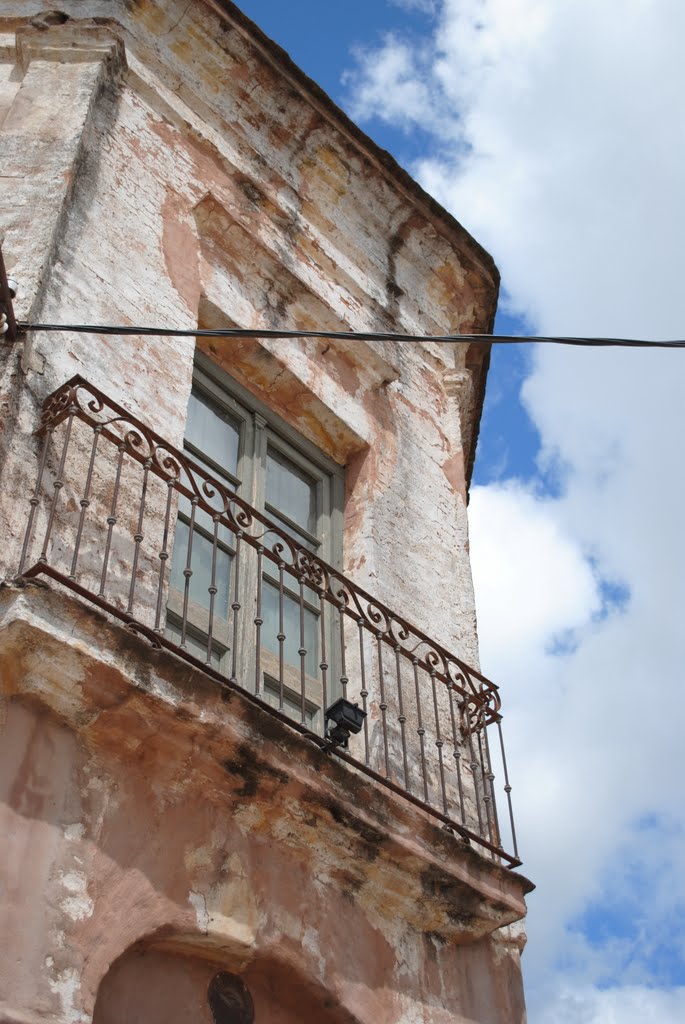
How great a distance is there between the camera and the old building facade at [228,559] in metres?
4.30

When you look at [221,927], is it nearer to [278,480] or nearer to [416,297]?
[278,480]

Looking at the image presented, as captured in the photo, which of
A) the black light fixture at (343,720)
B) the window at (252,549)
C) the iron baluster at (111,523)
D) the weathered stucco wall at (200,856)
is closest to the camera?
the weathered stucco wall at (200,856)

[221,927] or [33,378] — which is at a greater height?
[33,378]

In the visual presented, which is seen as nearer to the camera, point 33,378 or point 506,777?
point 33,378

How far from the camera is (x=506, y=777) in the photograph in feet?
19.5

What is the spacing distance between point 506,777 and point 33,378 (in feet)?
9.06

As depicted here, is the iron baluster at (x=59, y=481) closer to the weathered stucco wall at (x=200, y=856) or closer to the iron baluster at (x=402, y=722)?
the weathered stucco wall at (x=200, y=856)

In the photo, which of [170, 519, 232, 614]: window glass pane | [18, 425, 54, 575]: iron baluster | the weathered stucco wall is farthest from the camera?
[170, 519, 232, 614]: window glass pane

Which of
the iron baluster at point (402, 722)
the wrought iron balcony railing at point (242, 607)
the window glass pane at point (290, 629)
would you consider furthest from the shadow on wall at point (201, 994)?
the window glass pane at point (290, 629)

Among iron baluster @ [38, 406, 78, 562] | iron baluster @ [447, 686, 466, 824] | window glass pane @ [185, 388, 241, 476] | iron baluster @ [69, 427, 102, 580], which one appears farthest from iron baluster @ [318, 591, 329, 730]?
iron baluster @ [38, 406, 78, 562]

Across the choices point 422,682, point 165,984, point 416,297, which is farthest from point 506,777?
point 416,297

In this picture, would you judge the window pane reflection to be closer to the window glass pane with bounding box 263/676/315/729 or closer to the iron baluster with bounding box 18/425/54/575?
the window glass pane with bounding box 263/676/315/729

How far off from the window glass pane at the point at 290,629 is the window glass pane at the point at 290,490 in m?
0.56

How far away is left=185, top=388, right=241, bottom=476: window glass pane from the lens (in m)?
6.43
